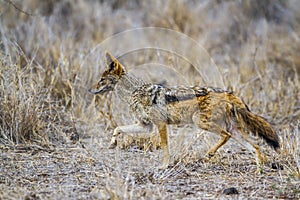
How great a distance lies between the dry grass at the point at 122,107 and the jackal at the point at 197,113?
21 centimetres

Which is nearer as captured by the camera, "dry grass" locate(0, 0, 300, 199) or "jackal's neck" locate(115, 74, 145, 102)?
"dry grass" locate(0, 0, 300, 199)

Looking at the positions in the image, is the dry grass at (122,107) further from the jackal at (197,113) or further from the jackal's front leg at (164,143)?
the jackal at (197,113)

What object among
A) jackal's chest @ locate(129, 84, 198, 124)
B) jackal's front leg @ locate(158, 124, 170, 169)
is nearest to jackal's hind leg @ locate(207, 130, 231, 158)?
jackal's chest @ locate(129, 84, 198, 124)

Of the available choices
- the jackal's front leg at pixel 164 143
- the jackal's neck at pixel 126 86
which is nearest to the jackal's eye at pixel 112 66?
the jackal's neck at pixel 126 86

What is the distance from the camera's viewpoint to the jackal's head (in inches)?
248

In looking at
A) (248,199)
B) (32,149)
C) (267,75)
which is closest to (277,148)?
(248,199)

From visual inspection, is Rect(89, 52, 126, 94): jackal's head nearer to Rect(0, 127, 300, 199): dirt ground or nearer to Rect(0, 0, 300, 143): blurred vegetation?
Rect(0, 127, 300, 199): dirt ground

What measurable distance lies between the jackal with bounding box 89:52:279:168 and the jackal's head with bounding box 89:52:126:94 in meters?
0.02

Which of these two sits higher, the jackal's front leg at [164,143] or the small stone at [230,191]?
the jackal's front leg at [164,143]

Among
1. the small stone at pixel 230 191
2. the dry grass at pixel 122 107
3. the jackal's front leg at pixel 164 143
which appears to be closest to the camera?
the small stone at pixel 230 191

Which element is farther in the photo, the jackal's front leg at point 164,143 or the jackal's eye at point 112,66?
the jackal's eye at point 112,66

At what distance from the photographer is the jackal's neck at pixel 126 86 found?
6281mm

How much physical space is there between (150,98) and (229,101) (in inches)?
32.2

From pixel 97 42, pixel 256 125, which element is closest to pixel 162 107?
pixel 256 125
